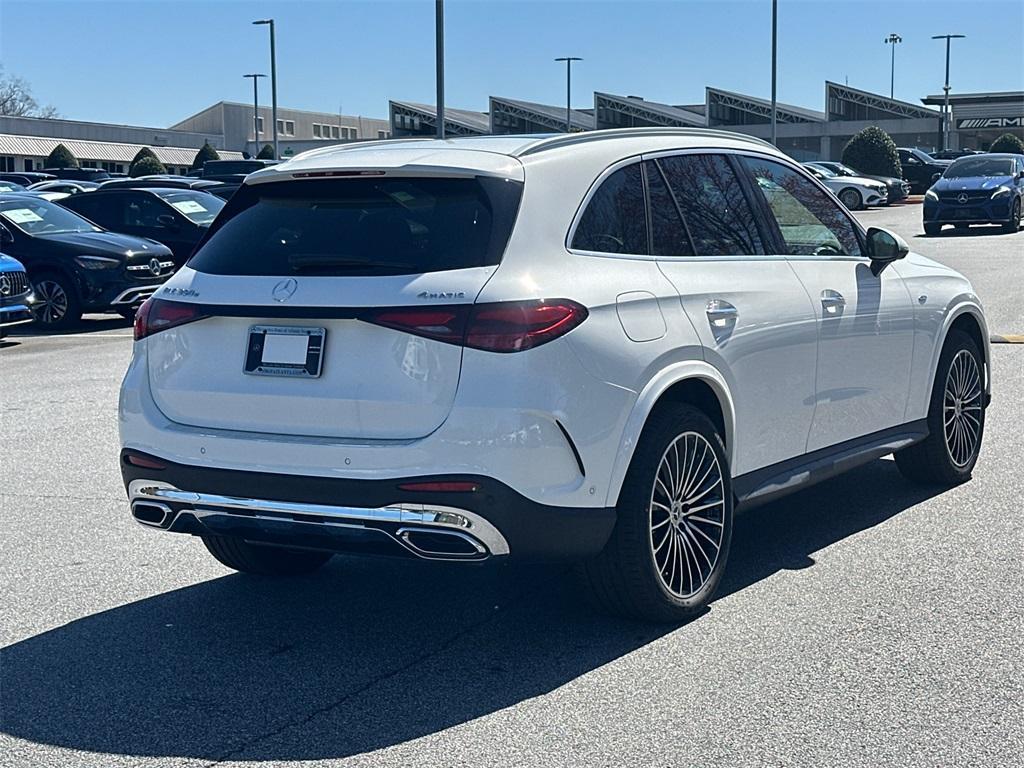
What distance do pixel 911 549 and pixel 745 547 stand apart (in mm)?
717

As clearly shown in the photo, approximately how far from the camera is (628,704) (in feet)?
14.5

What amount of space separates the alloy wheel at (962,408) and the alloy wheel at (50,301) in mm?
12297

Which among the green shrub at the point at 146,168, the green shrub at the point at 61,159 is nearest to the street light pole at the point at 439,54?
the green shrub at the point at 146,168

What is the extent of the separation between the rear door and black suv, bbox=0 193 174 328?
40.6 ft

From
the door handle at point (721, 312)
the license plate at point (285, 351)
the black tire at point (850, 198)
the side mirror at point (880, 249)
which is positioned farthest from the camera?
the black tire at point (850, 198)

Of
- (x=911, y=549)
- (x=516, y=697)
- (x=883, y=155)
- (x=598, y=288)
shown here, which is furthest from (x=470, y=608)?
(x=883, y=155)

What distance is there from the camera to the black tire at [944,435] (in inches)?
287

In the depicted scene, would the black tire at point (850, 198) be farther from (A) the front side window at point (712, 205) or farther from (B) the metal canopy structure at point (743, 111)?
(B) the metal canopy structure at point (743, 111)

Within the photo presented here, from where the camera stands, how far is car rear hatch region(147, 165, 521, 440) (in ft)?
15.2

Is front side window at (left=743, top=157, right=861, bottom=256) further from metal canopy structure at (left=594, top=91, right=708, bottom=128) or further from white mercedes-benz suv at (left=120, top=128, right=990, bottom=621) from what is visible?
metal canopy structure at (left=594, top=91, right=708, bottom=128)

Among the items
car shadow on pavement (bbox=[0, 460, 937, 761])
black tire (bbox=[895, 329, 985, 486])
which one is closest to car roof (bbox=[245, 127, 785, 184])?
car shadow on pavement (bbox=[0, 460, 937, 761])

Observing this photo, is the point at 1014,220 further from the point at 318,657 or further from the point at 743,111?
the point at 743,111

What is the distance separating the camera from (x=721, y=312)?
5461 millimetres

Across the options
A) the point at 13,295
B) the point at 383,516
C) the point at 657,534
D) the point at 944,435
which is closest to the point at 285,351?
the point at 383,516
